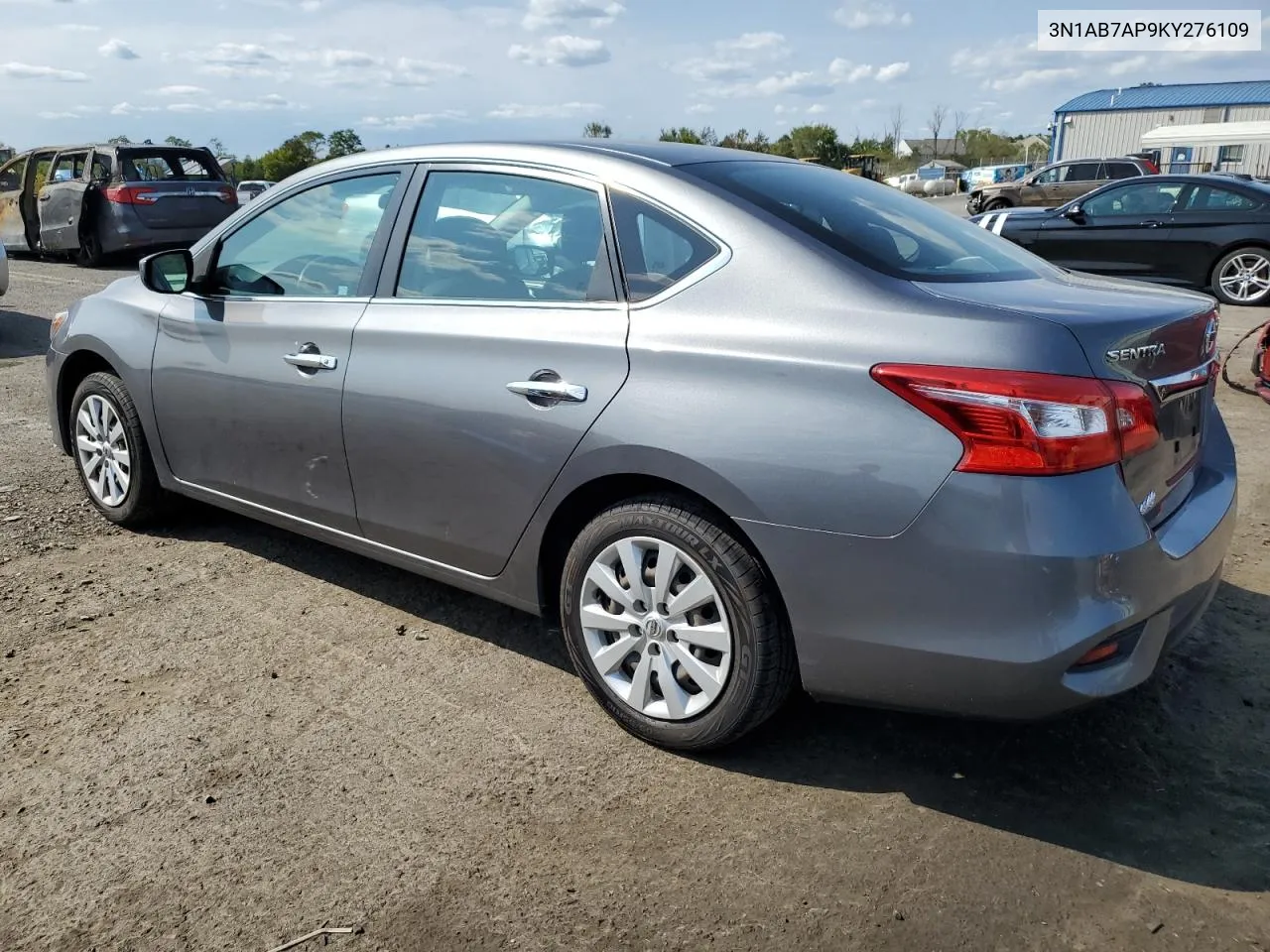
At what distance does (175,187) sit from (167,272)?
11.4 metres

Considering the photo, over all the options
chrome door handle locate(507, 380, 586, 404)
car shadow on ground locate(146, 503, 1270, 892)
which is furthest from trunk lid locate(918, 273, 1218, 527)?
chrome door handle locate(507, 380, 586, 404)

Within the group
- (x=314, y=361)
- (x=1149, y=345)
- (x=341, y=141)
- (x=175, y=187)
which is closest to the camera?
(x=1149, y=345)

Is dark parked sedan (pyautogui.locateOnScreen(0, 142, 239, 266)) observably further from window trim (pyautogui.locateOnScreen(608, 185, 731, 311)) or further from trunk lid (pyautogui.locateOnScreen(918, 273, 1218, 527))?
trunk lid (pyautogui.locateOnScreen(918, 273, 1218, 527))

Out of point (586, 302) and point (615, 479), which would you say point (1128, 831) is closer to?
point (615, 479)

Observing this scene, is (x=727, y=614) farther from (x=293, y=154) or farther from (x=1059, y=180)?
(x=293, y=154)

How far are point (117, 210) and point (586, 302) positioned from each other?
13478mm

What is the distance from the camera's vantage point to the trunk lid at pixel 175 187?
14.2 meters

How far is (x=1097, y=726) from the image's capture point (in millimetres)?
3051

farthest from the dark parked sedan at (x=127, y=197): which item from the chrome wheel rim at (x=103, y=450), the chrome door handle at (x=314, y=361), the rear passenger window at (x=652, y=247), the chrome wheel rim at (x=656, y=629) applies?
the chrome wheel rim at (x=656, y=629)

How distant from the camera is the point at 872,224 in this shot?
3064 millimetres

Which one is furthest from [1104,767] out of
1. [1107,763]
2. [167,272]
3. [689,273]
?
[167,272]

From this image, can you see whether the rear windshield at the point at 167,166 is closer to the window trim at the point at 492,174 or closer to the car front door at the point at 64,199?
the car front door at the point at 64,199

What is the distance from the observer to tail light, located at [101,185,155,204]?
46.5 ft

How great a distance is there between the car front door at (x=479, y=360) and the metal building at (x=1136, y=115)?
231 feet
